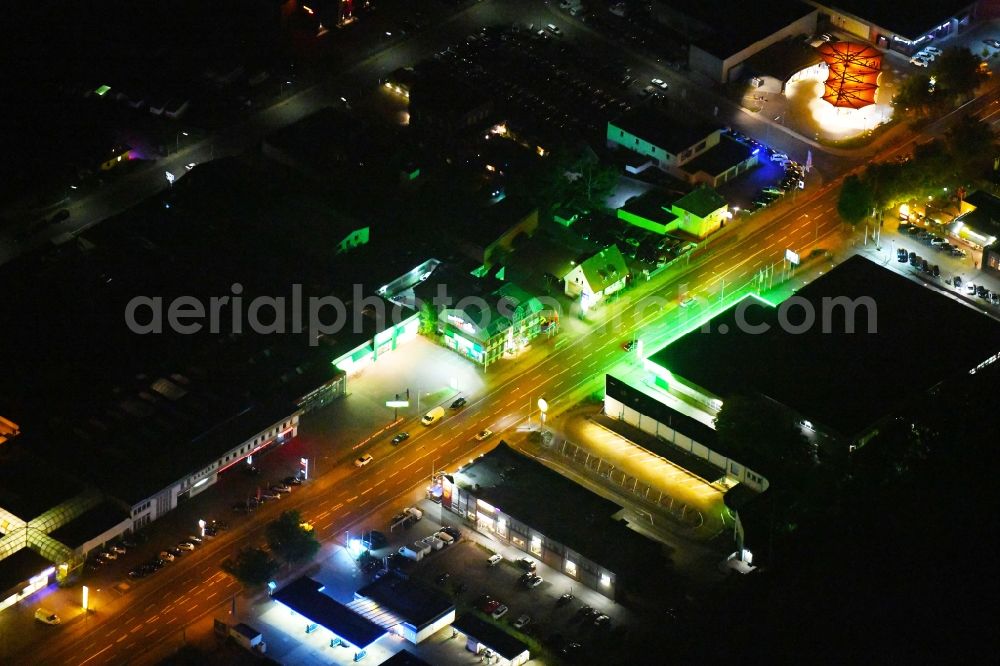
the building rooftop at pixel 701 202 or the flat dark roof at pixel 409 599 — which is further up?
the building rooftop at pixel 701 202

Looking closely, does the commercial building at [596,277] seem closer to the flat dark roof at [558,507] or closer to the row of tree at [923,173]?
the flat dark roof at [558,507]

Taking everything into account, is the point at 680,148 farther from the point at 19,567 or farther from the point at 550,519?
the point at 19,567

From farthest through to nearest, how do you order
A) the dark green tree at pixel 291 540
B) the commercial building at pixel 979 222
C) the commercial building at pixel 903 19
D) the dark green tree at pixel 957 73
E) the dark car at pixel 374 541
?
A: 1. the commercial building at pixel 903 19
2. the dark green tree at pixel 957 73
3. the commercial building at pixel 979 222
4. the dark car at pixel 374 541
5. the dark green tree at pixel 291 540

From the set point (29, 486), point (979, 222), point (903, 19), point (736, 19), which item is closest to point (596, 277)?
point (979, 222)

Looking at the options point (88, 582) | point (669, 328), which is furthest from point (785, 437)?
point (88, 582)

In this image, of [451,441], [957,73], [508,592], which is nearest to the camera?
[508,592]

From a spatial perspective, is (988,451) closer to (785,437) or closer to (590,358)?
(785,437)

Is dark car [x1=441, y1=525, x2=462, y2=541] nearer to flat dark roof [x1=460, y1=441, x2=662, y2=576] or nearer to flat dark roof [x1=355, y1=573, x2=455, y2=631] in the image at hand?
flat dark roof [x1=460, y1=441, x2=662, y2=576]

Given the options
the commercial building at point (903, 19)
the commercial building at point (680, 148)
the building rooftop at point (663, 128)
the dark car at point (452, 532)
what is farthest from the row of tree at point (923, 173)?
the dark car at point (452, 532)
